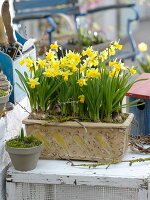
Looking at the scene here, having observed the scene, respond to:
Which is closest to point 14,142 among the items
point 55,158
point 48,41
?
point 55,158

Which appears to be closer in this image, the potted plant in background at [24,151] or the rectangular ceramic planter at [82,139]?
the potted plant in background at [24,151]

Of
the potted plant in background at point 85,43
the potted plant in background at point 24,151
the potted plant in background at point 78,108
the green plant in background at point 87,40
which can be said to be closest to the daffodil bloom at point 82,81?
the potted plant in background at point 78,108

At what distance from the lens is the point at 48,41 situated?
18.1 ft

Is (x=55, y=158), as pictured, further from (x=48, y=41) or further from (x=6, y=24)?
(x=48, y=41)

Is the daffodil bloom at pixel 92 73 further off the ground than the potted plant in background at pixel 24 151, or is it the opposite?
the daffodil bloom at pixel 92 73

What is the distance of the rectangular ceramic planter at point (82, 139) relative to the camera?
2703mm

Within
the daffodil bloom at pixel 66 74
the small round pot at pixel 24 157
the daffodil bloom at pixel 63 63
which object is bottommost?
the small round pot at pixel 24 157

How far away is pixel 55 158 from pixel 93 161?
0.61 feet

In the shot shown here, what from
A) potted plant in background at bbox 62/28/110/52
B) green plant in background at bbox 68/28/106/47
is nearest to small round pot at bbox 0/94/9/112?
potted plant in background at bbox 62/28/110/52

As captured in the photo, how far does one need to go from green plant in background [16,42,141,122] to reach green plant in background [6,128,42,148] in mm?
188

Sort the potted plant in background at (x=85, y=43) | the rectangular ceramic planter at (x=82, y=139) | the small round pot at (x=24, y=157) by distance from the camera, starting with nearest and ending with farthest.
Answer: the small round pot at (x=24, y=157) → the rectangular ceramic planter at (x=82, y=139) → the potted plant in background at (x=85, y=43)

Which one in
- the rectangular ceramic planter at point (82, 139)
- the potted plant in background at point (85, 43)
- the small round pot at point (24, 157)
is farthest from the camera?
the potted plant in background at point (85, 43)

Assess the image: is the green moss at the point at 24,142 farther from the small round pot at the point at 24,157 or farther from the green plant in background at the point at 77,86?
the green plant in background at the point at 77,86

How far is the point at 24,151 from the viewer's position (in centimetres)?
258
